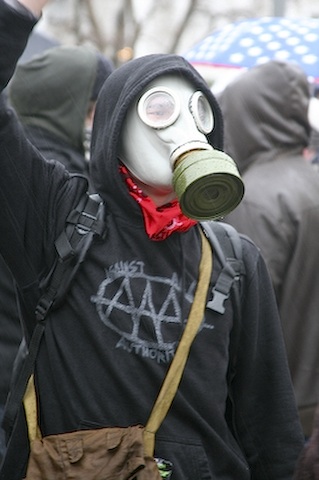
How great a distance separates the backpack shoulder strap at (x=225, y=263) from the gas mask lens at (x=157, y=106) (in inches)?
15.5

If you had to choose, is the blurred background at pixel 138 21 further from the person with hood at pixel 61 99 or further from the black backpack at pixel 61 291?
the black backpack at pixel 61 291

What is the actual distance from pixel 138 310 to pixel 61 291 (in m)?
0.22

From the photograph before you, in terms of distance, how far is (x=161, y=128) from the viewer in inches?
109

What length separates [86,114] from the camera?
4570 millimetres

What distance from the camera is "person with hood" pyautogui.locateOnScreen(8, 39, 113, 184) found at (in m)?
4.38

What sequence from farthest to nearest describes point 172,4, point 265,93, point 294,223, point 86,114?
point 172,4
point 86,114
point 265,93
point 294,223

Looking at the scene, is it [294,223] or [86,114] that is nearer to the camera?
[294,223]

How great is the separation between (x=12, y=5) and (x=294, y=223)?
1745 mm

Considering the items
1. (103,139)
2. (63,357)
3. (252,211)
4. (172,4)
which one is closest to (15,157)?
(103,139)

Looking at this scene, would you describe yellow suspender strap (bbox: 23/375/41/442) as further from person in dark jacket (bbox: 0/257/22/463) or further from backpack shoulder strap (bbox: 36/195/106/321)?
person in dark jacket (bbox: 0/257/22/463)

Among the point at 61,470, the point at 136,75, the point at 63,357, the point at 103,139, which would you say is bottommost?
the point at 61,470

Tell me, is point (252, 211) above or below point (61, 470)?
above

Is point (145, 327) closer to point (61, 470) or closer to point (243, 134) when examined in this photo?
point (61, 470)

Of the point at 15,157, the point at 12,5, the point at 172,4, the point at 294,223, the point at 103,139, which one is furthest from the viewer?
the point at 172,4
